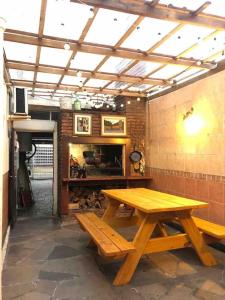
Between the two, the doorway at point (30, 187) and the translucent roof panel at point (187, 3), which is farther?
the doorway at point (30, 187)

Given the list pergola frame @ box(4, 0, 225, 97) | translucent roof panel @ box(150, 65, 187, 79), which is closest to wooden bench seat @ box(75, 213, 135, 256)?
pergola frame @ box(4, 0, 225, 97)

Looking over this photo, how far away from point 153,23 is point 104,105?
3.21 metres

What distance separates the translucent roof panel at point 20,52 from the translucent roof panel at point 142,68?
147 cm

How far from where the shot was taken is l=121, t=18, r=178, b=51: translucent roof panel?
8.62 ft

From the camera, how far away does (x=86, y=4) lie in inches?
84.6

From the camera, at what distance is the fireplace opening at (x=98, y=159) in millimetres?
5680

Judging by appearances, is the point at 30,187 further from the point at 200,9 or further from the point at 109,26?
the point at 200,9

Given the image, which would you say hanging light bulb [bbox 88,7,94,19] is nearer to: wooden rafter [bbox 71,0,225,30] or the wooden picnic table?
wooden rafter [bbox 71,0,225,30]

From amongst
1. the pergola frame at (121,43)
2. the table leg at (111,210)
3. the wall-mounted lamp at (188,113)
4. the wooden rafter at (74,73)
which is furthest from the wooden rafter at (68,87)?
the table leg at (111,210)

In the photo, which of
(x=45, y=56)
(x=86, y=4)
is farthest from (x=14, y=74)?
(x=86, y=4)

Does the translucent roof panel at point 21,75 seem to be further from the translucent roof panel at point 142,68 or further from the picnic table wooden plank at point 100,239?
the picnic table wooden plank at point 100,239

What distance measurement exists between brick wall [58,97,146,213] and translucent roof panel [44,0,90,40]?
247 cm

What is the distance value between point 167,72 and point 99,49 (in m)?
1.47

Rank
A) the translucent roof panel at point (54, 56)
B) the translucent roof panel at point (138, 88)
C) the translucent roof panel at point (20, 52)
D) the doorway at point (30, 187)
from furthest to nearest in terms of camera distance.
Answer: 1. the doorway at point (30, 187)
2. the translucent roof panel at point (138, 88)
3. the translucent roof panel at point (54, 56)
4. the translucent roof panel at point (20, 52)
